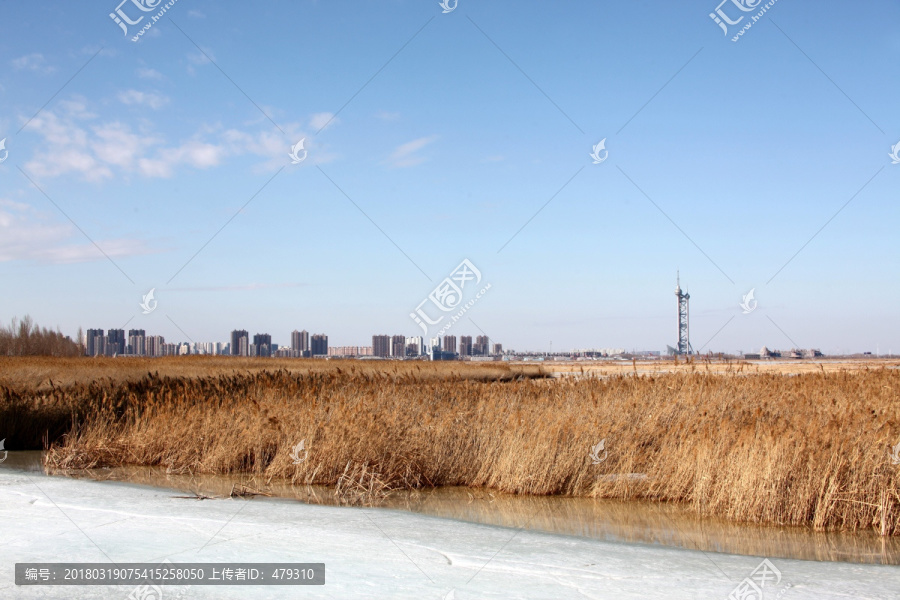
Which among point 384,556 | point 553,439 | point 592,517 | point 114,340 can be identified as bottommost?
point 592,517

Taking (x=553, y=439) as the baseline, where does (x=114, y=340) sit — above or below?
above

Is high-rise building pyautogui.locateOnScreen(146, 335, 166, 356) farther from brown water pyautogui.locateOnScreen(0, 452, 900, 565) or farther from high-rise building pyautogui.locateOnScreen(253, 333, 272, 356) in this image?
brown water pyautogui.locateOnScreen(0, 452, 900, 565)

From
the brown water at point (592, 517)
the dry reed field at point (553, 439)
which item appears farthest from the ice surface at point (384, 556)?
the dry reed field at point (553, 439)

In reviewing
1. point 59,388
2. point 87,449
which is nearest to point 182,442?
point 87,449

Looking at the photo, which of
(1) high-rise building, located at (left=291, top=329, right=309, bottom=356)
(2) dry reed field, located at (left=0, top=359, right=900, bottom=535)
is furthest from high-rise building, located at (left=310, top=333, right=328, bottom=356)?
(2) dry reed field, located at (left=0, top=359, right=900, bottom=535)

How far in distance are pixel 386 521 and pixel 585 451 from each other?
14.4 ft

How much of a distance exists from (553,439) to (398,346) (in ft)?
217

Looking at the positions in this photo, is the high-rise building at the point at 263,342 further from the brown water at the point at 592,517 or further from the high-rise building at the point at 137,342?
the brown water at the point at 592,517

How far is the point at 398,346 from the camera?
247 ft

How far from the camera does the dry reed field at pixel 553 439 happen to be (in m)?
7.96

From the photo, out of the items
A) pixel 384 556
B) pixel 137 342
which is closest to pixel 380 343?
pixel 137 342

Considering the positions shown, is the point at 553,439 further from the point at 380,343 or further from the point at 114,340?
the point at 114,340

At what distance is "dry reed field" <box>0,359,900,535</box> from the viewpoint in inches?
313

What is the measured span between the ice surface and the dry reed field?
117 inches
